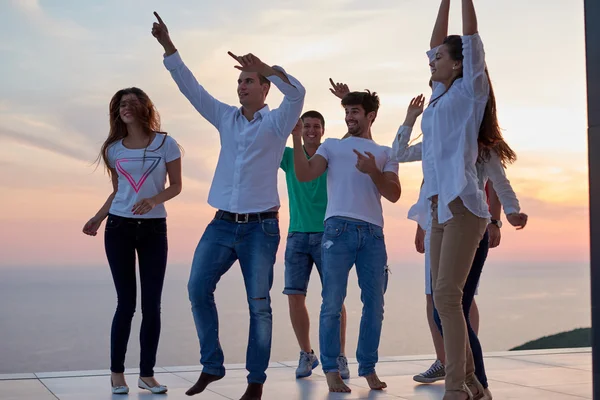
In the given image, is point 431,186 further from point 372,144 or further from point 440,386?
point 440,386

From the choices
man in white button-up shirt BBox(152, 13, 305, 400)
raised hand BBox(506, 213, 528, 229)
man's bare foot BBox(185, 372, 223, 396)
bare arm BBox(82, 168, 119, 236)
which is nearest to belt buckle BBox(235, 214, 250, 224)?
man in white button-up shirt BBox(152, 13, 305, 400)

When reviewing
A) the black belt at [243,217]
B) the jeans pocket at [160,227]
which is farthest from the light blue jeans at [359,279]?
the jeans pocket at [160,227]

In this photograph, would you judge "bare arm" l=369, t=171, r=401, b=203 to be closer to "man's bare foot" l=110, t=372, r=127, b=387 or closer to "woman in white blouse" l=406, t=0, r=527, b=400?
"woman in white blouse" l=406, t=0, r=527, b=400

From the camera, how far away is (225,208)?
14.0 ft

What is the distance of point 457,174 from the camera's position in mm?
3744

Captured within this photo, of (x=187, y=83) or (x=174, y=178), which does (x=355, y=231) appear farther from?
(x=187, y=83)

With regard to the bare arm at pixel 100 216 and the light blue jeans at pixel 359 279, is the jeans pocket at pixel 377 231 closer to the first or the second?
the light blue jeans at pixel 359 279

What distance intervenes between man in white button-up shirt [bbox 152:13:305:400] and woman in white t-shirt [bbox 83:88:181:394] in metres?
0.51

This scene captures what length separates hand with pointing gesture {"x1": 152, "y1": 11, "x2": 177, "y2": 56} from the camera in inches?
172

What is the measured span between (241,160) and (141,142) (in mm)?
874

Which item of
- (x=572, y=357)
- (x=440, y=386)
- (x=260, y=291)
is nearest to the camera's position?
(x=260, y=291)

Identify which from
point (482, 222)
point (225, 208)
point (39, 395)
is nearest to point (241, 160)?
point (225, 208)

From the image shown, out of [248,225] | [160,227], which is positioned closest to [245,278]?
[248,225]

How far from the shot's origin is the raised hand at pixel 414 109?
425cm
